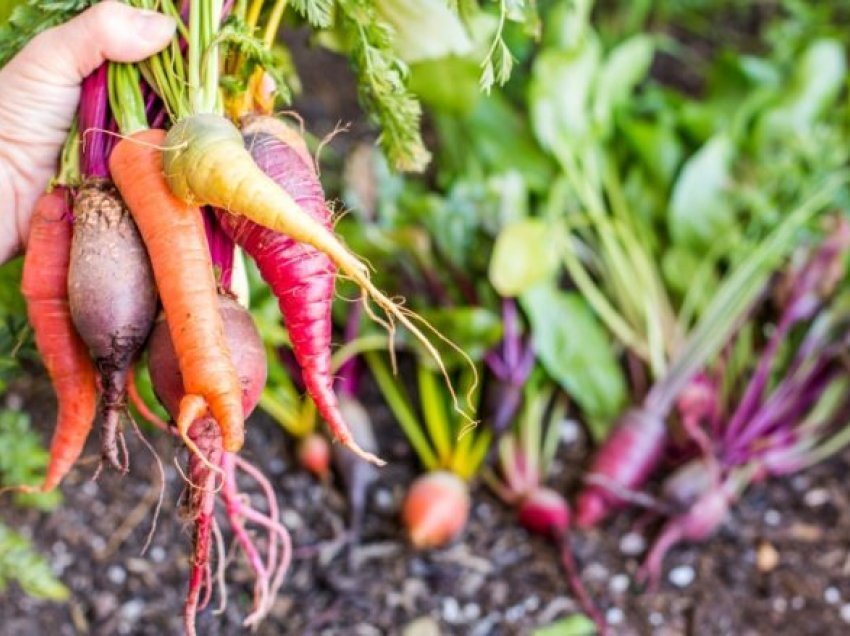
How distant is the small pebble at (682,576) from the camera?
1.34 meters

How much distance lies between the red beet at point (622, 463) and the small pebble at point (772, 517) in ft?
0.55

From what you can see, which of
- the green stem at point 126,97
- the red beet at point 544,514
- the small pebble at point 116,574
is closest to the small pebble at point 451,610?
the red beet at point 544,514

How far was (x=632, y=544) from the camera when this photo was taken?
1.40m

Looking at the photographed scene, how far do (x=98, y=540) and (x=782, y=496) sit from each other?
0.94m

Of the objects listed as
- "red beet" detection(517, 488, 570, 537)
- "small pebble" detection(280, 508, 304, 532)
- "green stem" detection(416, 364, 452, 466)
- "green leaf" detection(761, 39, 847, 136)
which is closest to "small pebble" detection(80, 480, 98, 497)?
"small pebble" detection(280, 508, 304, 532)

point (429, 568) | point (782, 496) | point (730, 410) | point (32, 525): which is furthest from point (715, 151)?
point (32, 525)

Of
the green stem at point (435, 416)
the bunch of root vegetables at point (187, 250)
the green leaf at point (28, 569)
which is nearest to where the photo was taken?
the bunch of root vegetables at point (187, 250)

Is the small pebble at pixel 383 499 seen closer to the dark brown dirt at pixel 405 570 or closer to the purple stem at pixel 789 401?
the dark brown dirt at pixel 405 570

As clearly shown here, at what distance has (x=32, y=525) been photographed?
130 centimetres

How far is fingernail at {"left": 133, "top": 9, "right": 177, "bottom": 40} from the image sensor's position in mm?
820

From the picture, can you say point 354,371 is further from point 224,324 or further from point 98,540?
point 224,324

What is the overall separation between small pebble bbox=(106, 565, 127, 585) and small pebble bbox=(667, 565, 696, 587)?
0.70 meters

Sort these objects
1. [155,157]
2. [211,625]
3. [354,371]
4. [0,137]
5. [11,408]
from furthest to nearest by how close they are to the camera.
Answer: [354,371] → [11,408] → [211,625] → [0,137] → [155,157]

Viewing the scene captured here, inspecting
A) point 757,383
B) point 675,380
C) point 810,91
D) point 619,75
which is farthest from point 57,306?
point 810,91
